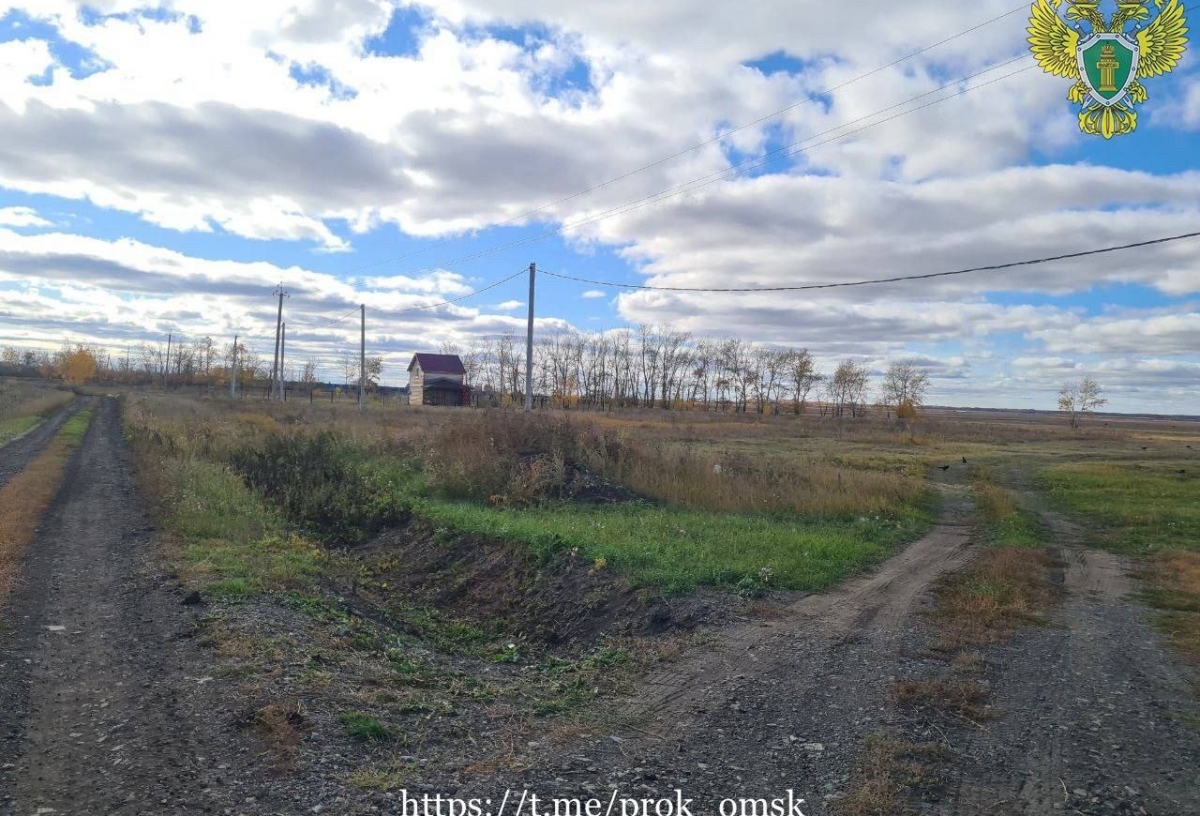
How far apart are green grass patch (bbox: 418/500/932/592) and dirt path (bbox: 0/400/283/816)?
17.0 feet

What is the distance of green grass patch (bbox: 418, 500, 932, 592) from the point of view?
997cm

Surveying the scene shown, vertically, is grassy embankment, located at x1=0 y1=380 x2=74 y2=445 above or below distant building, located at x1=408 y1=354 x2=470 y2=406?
below

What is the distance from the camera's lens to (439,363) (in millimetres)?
90812

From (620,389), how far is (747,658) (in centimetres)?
10255

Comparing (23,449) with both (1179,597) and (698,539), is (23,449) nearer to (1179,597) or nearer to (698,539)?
(698,539)

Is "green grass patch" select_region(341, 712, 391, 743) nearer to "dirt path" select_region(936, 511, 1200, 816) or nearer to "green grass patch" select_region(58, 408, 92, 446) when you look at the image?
"dirt path" select_region(936, 511, 1200, 816)

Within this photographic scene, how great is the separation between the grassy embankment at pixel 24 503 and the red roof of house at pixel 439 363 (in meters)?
62.5

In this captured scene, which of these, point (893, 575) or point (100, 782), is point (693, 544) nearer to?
point (893, 575)

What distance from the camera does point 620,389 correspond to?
109 metres

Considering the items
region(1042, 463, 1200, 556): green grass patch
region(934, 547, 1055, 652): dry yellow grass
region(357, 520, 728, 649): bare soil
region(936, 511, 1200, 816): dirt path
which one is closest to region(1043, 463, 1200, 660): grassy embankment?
region(1042, 463, 1200, 556): green grass patch

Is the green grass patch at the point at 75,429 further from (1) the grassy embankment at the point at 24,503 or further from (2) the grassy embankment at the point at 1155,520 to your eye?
(2) the grassy embankment at the point at 1155,520

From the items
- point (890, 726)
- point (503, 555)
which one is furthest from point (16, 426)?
point (890, 726)

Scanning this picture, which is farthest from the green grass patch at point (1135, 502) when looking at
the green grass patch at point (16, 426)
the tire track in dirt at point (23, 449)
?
the green grass patch at point (16, 426)

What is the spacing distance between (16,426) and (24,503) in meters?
27.6
